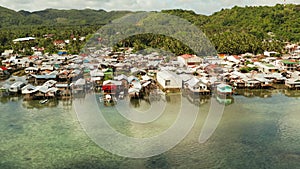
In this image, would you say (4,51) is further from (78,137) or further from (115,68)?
(78,137)

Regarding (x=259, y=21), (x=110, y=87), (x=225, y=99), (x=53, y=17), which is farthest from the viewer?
(x=53, y=17)

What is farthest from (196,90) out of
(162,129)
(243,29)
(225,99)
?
(243,29)

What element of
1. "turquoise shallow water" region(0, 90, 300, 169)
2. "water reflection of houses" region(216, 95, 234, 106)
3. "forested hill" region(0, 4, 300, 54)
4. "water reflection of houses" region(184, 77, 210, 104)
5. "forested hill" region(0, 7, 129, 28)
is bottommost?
"turquoise shallow water" region(0, 90, 300, 169)

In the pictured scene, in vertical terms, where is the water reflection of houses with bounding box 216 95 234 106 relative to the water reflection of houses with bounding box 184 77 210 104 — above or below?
below

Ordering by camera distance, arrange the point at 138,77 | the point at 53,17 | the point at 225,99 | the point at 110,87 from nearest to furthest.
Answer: the point at 225,99
the point at 110,87
the point at 138,77
the point at 53,17

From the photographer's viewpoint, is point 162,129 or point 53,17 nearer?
point 162,129

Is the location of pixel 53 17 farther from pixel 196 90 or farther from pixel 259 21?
pixel 196 90

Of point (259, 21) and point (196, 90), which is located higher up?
point (259, 21)

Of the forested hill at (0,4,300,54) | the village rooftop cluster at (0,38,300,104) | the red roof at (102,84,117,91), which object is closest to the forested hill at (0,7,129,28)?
the forested hill at (0,4,300,54)

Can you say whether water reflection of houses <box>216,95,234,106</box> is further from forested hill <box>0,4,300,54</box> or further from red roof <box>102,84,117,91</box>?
forested hill <box>0,4,300,54</box>
